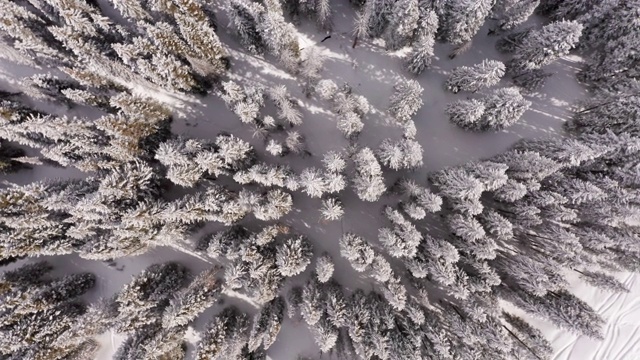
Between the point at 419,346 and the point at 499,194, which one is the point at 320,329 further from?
the point at 499,194

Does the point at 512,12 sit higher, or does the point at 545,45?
the point at 512,12

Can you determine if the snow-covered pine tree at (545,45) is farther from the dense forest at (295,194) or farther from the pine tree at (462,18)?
the pine tree at (462,18)

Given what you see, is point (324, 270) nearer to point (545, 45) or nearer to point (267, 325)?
point (267, 325)

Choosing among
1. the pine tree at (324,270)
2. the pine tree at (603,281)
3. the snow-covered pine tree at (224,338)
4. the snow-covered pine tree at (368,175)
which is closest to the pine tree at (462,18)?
the snow-covered pine tree at (368,175)

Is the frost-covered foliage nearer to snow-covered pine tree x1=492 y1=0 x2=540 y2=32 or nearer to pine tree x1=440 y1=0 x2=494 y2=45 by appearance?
pine tree x1=440 y1=0 x2=494 y2=45

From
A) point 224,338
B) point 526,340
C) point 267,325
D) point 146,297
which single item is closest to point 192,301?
point 146,297

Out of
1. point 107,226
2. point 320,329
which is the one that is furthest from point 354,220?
point 107,226
